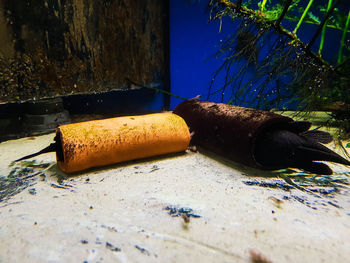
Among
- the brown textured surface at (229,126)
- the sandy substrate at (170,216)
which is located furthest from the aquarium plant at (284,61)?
the sandy substrate at (170,216)

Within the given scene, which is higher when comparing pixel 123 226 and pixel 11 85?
pixel 11 85

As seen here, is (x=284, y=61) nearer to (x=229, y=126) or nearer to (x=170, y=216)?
(x=229, y=126)

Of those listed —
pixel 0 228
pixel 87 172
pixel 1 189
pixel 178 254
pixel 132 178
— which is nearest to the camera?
pixel 178 254

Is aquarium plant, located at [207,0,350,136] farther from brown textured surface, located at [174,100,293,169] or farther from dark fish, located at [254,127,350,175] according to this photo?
dark fish, located at [254,127,350,175]

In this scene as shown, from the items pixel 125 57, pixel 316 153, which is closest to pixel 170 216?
pixel 316 153

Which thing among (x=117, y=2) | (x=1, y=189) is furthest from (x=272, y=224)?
(x=117, y=2)

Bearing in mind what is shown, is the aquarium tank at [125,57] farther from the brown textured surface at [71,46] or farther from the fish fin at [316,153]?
the fish fin at [316,153]

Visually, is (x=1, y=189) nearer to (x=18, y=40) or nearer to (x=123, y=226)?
(x=123, y=226)
